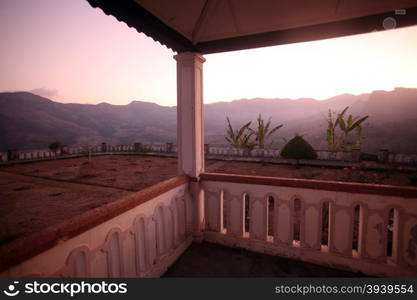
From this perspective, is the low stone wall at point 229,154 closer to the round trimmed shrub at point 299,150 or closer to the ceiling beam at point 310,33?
the round trimmed shrub at point 299,150

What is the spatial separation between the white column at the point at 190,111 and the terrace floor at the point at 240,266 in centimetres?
122

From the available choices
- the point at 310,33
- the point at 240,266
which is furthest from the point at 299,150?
the point at 240,266

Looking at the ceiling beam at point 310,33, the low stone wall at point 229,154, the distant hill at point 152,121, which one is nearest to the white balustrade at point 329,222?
the ceiling beam at point 310,33

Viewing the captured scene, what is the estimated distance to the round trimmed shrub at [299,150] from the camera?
1190 cm

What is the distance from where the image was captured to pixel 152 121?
283 ft

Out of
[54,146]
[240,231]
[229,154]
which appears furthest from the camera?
[54,146]

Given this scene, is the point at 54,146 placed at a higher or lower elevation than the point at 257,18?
lower

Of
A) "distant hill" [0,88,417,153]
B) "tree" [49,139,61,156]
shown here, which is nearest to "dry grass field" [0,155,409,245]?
"tree" [49,139,61,156]

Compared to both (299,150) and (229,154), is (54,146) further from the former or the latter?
(299,150)

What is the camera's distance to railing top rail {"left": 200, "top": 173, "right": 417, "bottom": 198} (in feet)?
7.98

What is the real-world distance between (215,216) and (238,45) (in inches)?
107

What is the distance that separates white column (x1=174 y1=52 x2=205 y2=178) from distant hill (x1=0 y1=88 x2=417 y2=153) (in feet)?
116

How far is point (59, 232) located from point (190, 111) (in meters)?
2.34

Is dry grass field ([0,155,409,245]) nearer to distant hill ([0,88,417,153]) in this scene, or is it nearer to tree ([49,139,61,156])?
tree ([49,139,61,156])
